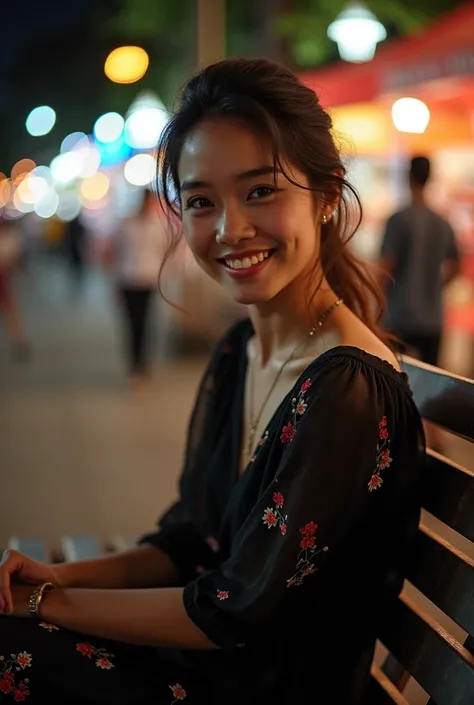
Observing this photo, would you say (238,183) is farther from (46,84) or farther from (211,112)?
(46,84)

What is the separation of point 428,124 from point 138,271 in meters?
3.14

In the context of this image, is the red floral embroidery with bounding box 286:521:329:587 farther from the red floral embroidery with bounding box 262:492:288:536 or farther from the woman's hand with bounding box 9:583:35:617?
the woman's hand with bounding box 9:583:35:617

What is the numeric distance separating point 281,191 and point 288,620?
790 mm

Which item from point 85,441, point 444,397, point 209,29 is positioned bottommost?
point 85,441

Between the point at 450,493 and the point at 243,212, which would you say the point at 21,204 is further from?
the point at 450,493

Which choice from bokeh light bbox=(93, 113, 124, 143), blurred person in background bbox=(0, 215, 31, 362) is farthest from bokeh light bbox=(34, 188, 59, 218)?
blurred person in background bbox=(0, 215, 31, 362)

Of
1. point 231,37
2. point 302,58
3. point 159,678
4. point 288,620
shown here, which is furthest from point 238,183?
point 231,37

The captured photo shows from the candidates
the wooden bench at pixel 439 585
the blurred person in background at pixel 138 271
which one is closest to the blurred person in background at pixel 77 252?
the blurred person in background at pixel 138 271

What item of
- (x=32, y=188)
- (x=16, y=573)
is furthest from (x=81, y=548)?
(x=32, y=188)

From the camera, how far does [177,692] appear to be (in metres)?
1.72

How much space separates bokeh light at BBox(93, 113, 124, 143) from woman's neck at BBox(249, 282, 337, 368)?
18386 millimetres

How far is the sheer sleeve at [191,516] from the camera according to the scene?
218cm

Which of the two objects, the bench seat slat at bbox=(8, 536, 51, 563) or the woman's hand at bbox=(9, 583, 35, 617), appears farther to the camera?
the bench seat slat at bbox=(8, 536, 51, 563)

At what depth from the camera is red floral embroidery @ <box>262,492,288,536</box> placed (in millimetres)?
1582
